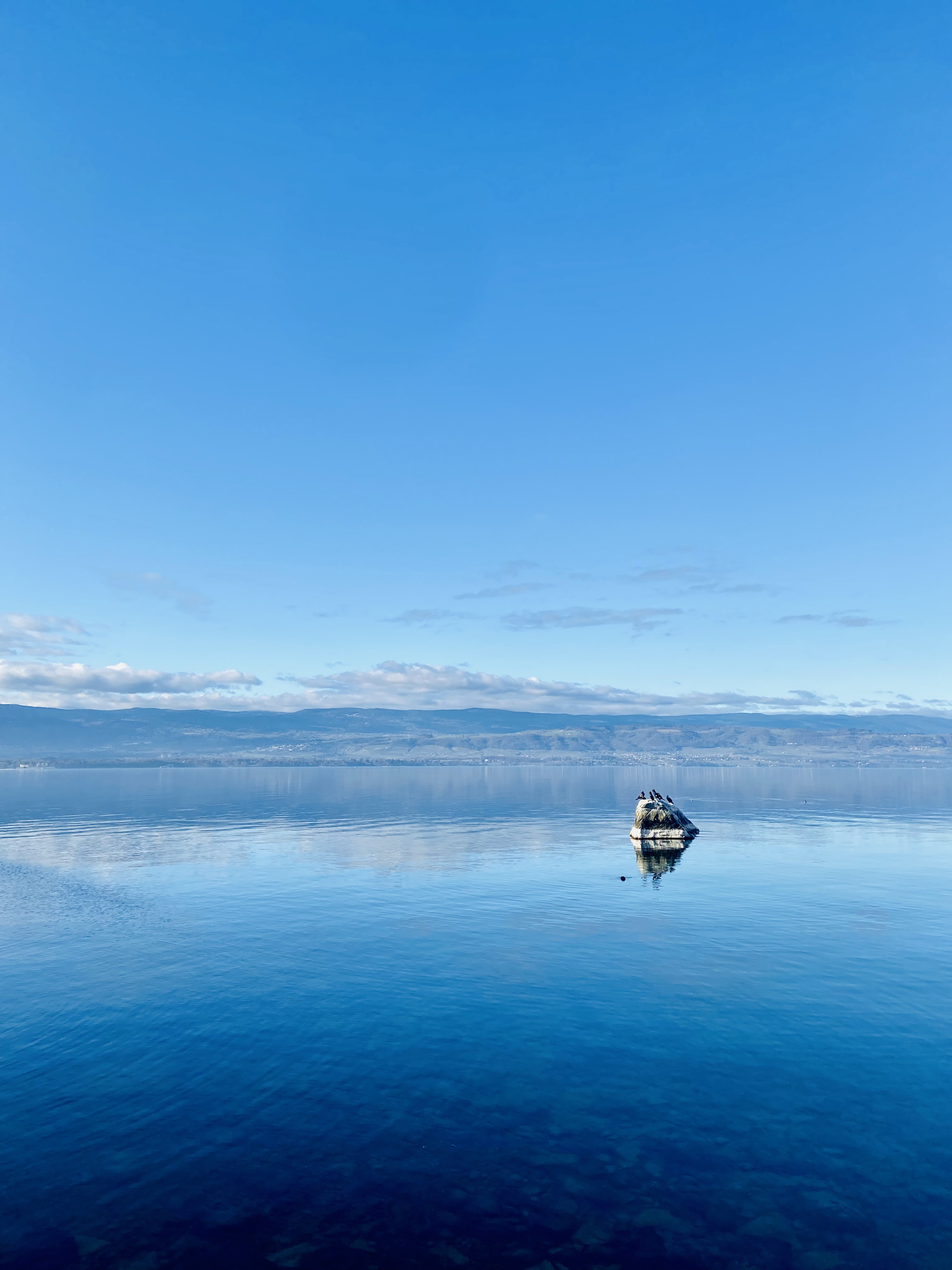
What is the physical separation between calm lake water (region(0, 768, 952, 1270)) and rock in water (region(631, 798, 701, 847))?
3528cm

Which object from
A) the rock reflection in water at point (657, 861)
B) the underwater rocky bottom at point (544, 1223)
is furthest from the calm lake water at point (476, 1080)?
the rock reflection in water at point (657, 861)

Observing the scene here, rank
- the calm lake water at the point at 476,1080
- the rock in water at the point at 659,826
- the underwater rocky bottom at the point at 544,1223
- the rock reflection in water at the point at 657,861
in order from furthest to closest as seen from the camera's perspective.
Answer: the rock in water at the point at 659,826, the rock reflection in water at the point at 657,861, the calm lake water at the point at 476,1080, the underwater rocky bottom at the point at 544,1223

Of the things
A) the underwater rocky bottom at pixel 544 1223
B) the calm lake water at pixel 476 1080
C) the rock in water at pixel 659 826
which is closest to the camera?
the underwater rocky bottom at pixel 544 1223

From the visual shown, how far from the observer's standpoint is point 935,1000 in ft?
136

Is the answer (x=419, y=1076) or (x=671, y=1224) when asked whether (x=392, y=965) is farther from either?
(x=671, y=1224)

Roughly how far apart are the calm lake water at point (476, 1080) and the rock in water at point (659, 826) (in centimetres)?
3528

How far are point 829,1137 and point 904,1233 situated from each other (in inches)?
210

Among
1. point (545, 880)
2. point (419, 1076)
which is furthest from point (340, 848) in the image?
point (419, 1076)

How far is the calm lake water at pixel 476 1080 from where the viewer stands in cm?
2212

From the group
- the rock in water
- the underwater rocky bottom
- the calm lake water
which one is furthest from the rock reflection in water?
the underwater rocky bottom

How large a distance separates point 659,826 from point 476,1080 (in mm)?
80840

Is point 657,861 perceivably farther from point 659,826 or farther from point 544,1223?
point 544,1223

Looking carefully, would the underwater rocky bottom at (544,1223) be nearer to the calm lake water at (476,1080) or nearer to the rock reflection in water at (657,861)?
the calm lake water at (476,1080)

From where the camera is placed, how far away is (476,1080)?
105 ft
